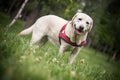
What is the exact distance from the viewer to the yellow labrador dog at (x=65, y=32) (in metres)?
7.95

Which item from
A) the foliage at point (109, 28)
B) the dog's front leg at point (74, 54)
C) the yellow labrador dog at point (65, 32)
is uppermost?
the yellow labrador dog at point (65, 32)

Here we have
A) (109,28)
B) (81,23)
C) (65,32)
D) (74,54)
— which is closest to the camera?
(81,23)

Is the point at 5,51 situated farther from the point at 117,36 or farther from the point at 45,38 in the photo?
the point at 117,36

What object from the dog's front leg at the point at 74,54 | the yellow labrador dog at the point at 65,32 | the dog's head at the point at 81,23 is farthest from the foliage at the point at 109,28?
the dog's head at the point at 81,23

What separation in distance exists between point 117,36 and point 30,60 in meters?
36.3

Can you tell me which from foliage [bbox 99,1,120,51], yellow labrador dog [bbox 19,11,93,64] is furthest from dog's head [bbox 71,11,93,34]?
foliage [bbox 99,1,120,51]

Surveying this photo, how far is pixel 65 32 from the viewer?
8227 mm

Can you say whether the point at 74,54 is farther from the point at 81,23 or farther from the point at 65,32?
the point at 81,23

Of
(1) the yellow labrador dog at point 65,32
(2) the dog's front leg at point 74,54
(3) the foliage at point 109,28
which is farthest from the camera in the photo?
(3) the foliage at point 109,28

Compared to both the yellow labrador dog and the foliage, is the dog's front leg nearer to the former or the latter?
the yellow labrador dog

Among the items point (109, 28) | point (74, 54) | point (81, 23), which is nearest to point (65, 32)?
point (81, 23)

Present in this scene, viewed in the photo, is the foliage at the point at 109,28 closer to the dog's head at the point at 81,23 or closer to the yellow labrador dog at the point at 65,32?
the yellow labrador dog at the point at 65,32

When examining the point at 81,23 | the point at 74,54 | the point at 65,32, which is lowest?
the point at 74,54

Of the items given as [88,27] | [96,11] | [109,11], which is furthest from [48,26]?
[109,11]
